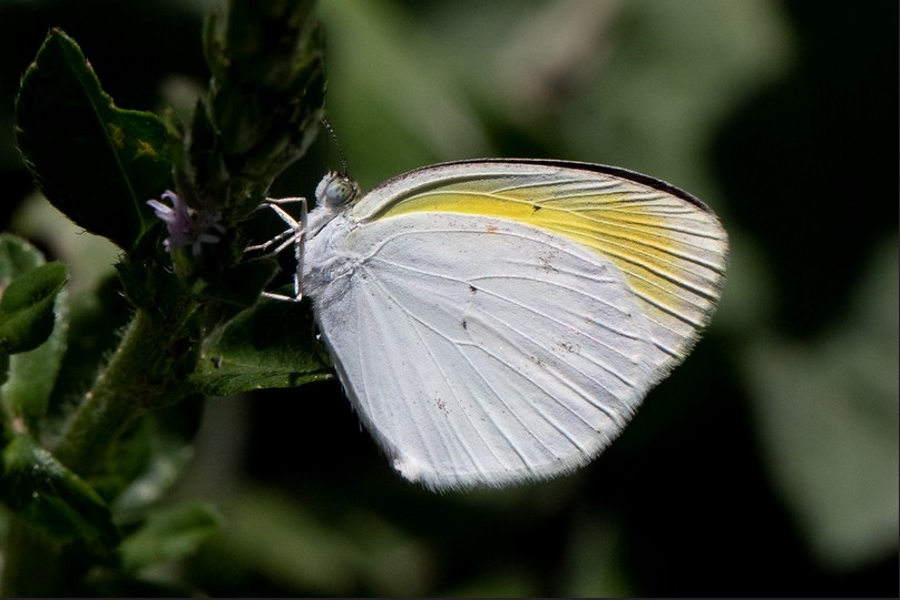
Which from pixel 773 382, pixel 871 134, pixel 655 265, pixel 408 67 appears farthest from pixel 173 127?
Answer: pixel 871 134

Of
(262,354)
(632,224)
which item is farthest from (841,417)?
(262,354)

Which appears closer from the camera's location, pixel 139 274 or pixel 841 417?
pixel 139 274

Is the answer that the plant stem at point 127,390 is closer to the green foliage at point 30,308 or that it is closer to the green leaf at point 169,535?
the green foliage at point 30,308

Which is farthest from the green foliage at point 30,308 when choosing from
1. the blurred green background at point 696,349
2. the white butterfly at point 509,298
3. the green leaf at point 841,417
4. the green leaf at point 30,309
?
the green leaf at point 841,417

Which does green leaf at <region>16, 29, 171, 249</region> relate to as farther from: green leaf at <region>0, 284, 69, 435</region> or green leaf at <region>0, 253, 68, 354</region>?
green leaf at <region>0, 284, 69, 435</region>

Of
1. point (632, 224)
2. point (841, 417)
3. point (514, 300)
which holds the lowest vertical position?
point (841, 417)

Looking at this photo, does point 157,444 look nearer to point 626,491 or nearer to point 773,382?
point 626,491

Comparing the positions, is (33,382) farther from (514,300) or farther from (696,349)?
(696,349)
